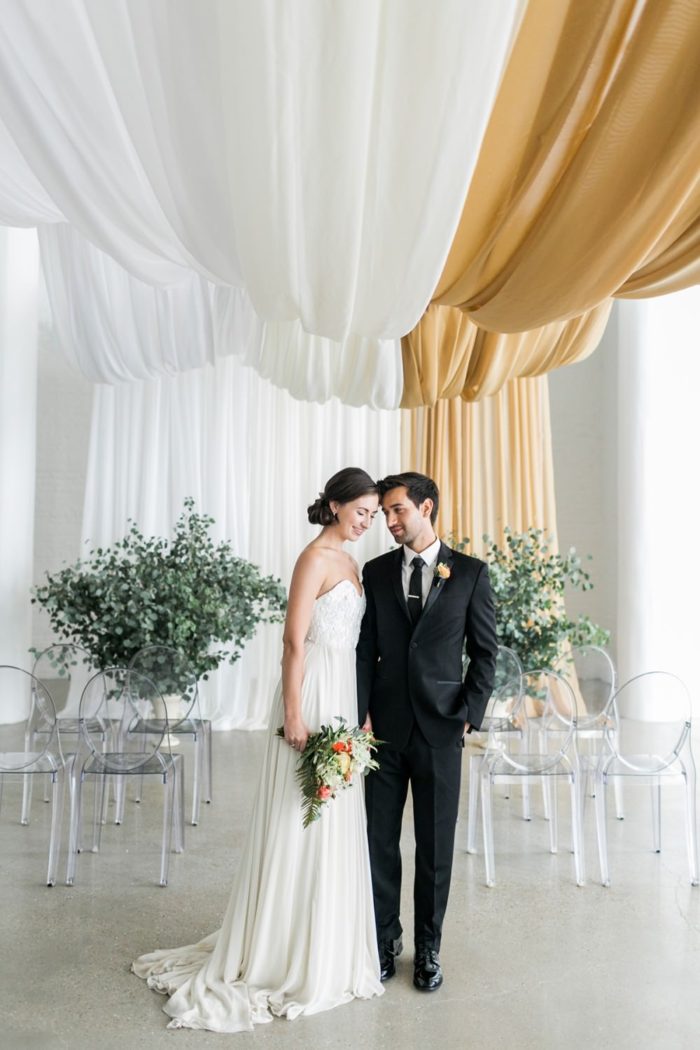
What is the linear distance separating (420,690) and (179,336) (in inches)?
150

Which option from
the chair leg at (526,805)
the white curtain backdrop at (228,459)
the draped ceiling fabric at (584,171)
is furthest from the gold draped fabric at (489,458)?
the draped ceiling fabric at (584,171)

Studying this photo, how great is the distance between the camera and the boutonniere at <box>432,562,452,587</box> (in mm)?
3494

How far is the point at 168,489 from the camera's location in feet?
28.0

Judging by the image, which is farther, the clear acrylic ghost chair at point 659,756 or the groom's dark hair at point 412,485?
the clear acrylic ghost chair at point 659,756

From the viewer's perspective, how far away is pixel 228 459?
8492mm

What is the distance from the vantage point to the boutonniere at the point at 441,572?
349 centimetres

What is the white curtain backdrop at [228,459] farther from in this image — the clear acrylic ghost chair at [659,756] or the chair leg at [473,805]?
the clear acrylic ghost chair at [659,756]

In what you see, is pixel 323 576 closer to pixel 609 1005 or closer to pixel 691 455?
pixel 609 1005

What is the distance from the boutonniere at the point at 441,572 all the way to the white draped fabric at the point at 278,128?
814mm

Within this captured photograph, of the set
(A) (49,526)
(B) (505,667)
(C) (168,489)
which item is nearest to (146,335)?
(C) (168,489)

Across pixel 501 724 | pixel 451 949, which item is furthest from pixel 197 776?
pixel 451 949

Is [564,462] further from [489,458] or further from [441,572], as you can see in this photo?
[441,572]

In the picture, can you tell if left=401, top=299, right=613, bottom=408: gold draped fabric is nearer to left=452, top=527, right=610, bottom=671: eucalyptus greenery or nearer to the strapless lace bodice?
left=452, top=527, right=610, bottom=671: eucalyptus greenery

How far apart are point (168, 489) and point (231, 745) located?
85.4 inches
